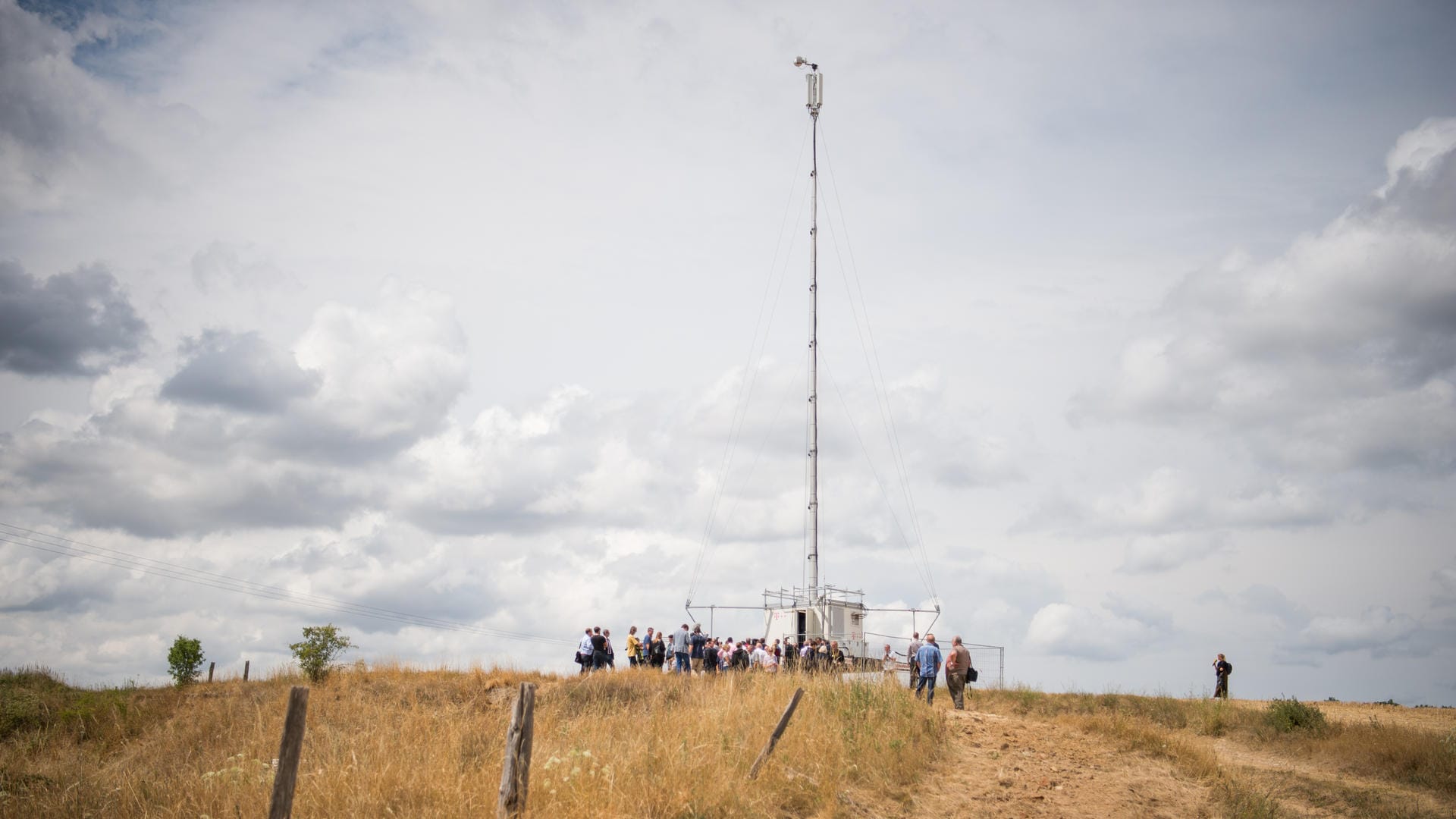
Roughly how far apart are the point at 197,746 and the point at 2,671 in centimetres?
1876

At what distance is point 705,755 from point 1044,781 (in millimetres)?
5857

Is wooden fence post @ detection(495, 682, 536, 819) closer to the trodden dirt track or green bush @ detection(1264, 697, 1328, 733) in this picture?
the trodden dirt track

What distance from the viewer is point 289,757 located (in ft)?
25.8

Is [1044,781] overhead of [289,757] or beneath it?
beneath

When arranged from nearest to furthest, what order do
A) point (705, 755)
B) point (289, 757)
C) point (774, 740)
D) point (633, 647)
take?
1. point (289, 757)
2. point (705, 755)
3. point (774, 740)
4. point (633, 647)

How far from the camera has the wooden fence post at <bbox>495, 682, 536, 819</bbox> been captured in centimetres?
928

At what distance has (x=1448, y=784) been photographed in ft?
52.6

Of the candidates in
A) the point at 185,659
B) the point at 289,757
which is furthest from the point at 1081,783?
the point at 185,659

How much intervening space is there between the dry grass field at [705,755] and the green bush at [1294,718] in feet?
0.24

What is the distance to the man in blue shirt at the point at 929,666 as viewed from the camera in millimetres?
20641

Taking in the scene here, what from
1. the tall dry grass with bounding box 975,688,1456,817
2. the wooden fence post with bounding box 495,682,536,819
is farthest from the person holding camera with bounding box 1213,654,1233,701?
the wooden fence post with bounding box 495,682,536,819

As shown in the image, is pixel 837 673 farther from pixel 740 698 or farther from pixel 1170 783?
pixel 1170 783

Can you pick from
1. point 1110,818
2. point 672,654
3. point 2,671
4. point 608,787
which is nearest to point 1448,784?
point 1110,818

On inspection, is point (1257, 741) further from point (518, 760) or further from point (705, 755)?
point (518, 760)
